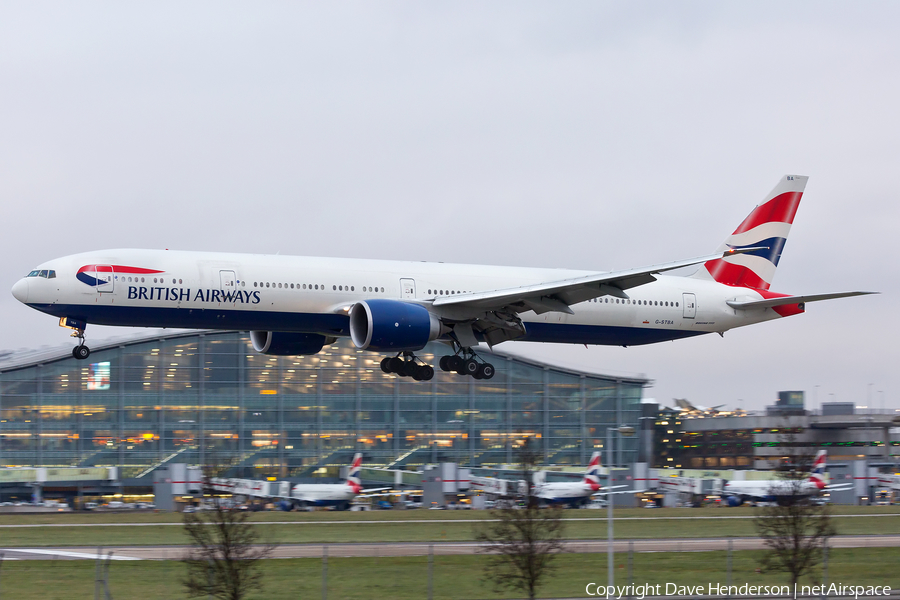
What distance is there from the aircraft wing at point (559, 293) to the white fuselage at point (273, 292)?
117 centimetres

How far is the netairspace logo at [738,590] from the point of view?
1121 inches

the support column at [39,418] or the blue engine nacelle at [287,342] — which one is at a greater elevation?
the blue engine nacelle at [287,342]

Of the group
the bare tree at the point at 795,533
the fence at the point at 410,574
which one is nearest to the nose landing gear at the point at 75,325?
the fence at the point at 410,574

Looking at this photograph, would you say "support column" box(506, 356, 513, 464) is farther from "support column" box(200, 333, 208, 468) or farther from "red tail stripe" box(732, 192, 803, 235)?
"red tail stripe" box(732, 192, 803, 235)

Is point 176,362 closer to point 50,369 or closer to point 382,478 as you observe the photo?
point 50,369

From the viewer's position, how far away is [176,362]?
79.4 m

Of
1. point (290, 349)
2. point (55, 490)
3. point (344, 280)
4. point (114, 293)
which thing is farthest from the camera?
point (55, 490)

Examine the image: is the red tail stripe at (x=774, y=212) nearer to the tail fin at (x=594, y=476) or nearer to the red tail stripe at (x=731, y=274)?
the red tail stripe at (x=731, y=274)

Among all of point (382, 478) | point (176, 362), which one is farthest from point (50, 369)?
point (382, 478)

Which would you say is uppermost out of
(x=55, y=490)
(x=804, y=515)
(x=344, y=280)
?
(x=344, y=280)

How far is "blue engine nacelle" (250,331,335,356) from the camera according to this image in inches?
1697

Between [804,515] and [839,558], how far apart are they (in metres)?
6.91

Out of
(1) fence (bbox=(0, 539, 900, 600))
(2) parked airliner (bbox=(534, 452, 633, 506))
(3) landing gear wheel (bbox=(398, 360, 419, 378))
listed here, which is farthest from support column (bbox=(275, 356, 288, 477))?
(1) fence (bbox=(0, 539, 900, 600))

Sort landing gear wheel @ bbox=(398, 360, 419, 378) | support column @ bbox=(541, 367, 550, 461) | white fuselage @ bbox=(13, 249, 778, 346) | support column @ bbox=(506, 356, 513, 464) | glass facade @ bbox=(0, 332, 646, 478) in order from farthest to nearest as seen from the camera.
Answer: support column @ bbox=(541, 367, 550, 461) → support column @ bbox=(506, 356, 513, 464) → glass facade @ bbox=(0, 332, 646, 478) → landing gear wheel @ bbox=(398, 360, 419, 378) → white fuselage @ bbox=(13, 249, 778, 346)
